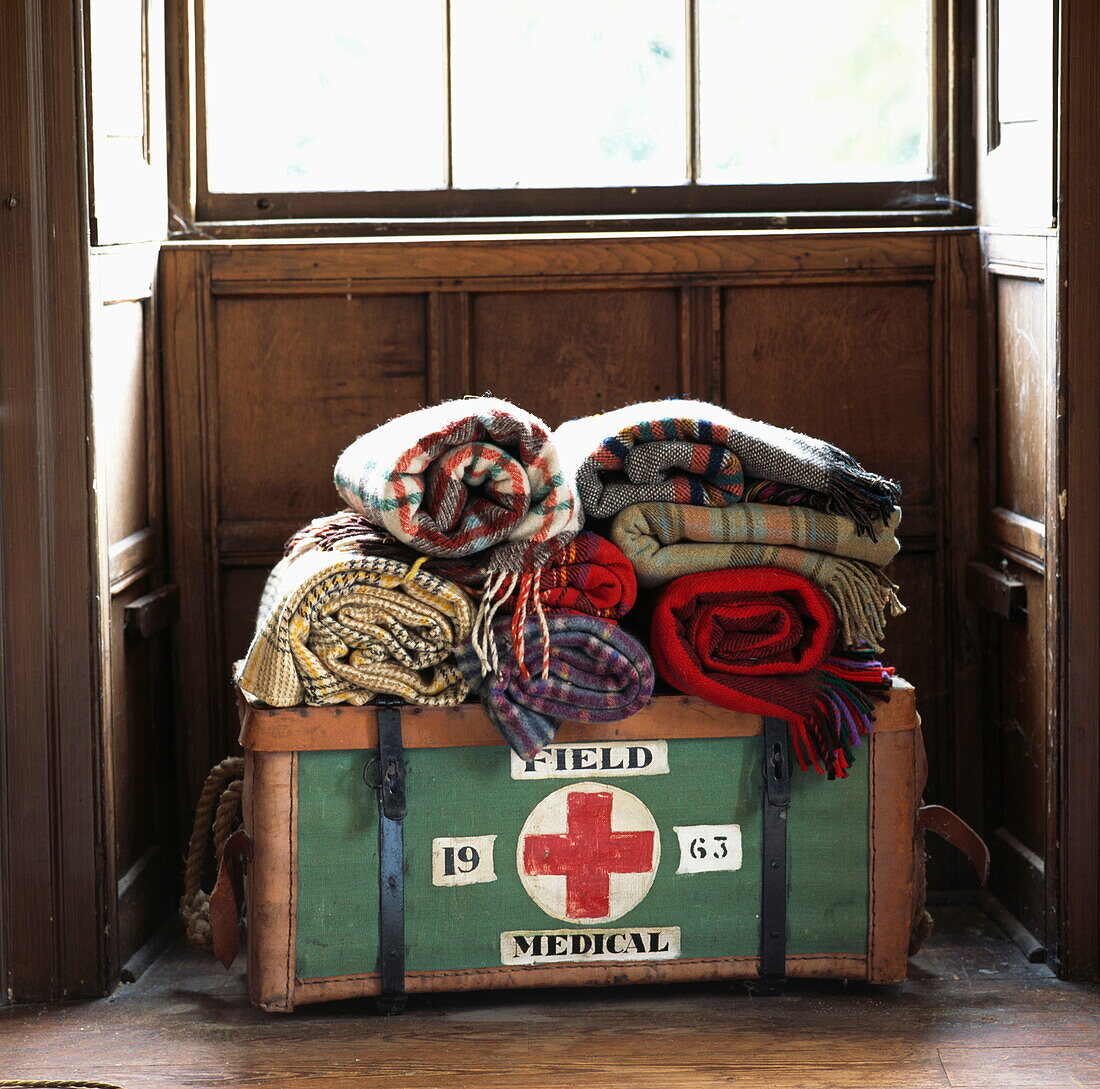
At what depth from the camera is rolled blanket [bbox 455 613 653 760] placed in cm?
203

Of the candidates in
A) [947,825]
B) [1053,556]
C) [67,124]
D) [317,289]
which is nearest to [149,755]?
[317,289]

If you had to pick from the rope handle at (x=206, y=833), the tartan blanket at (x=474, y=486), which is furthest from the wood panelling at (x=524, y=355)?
the tartan blanket at (x=474, y=486)

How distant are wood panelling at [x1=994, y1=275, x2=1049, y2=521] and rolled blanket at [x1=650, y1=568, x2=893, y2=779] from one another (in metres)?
0.49

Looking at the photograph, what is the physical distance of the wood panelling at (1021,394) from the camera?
2355 mm

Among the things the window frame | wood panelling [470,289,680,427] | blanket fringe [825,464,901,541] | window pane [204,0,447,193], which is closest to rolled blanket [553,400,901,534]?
blanket fringe [825,464,901,541]

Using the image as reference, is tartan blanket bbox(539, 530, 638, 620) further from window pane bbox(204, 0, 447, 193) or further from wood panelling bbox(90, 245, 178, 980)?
window pane bbox(204, 0, 447, 193)

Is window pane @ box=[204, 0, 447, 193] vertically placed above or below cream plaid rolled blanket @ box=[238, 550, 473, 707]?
above

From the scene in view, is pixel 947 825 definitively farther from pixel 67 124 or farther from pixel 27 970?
pixel 67 124

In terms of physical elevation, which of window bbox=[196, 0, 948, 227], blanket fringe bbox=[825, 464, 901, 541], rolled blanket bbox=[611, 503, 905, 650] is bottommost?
rolled blanket bbox=[611, 503, 905, 650]

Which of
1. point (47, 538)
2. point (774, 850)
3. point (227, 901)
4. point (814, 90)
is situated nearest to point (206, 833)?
point (227, 901)

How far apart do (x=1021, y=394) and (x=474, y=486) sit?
99 cm

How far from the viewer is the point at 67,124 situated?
7.00 feet

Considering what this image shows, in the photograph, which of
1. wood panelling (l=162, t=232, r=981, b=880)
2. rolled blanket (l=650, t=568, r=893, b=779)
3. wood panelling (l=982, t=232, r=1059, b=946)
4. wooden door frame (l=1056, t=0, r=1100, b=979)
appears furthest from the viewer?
wood panelling (l=162, t=232, r=981, b=880)

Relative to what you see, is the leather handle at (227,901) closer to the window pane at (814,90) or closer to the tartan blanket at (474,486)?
the tartan blanket at (474,486)
